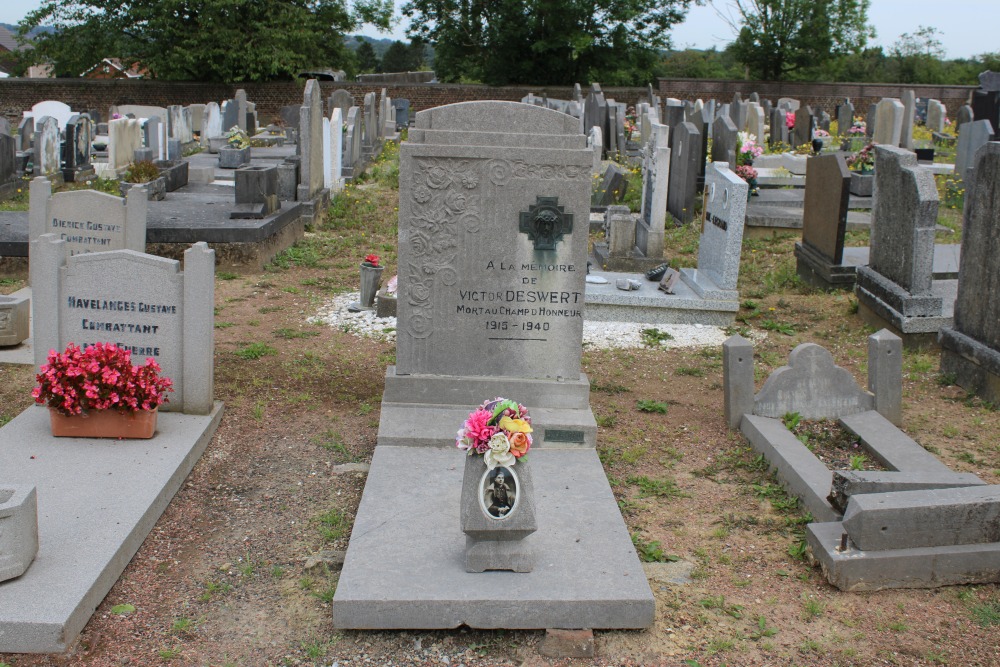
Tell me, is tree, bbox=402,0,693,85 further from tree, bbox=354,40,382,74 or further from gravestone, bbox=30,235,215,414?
gravestone, bbox=30,235,215,414

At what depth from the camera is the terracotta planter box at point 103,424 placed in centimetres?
559

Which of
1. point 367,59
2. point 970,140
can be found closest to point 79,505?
point 970,140

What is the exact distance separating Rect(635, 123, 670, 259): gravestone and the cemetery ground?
185 cm

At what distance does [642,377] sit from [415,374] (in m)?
2.38

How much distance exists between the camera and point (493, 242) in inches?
239

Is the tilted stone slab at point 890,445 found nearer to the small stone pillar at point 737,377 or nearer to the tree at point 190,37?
→ the small stone pillar at point 737,377

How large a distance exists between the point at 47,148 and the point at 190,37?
22.2 metres

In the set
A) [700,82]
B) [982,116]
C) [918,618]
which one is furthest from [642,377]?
[700,82]

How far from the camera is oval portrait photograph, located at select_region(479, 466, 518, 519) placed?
4.21 metres

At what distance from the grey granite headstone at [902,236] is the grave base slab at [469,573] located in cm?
459

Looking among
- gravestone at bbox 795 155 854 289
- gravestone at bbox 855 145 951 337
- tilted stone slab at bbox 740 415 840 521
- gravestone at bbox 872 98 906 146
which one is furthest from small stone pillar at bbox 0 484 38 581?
gravestone at bbox 872 98 906 146

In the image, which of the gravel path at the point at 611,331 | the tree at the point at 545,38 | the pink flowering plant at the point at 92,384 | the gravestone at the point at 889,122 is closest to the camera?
the pink flowering plant at the point at 92,384

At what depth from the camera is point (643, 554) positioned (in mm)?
4910

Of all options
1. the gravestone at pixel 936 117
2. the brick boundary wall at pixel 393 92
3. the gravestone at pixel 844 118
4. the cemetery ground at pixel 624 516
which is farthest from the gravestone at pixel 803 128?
the cemetery ground at pixel 624 516
